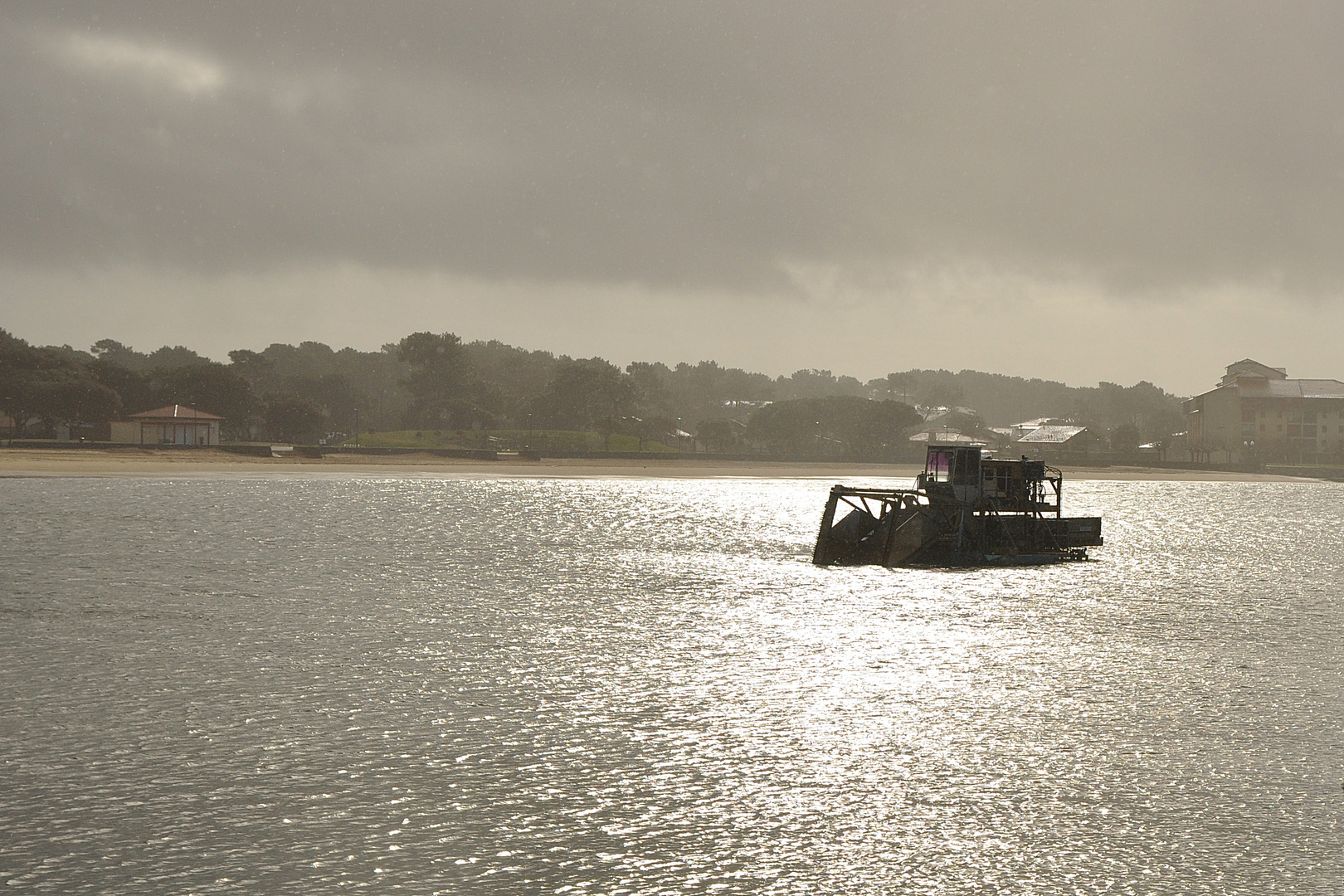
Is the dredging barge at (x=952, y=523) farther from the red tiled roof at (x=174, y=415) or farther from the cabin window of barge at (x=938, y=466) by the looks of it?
the red tiled roof at (x=174, y=415)

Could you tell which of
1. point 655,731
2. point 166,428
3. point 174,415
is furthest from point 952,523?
point 174,415

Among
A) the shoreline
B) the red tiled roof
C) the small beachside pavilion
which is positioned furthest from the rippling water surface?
the red tiled roof

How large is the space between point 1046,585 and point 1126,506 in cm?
7663

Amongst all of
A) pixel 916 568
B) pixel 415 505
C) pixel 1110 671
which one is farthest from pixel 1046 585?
pixel 415 505

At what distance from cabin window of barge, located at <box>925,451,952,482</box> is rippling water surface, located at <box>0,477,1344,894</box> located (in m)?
9.58

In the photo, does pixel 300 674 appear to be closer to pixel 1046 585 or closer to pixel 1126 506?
pixel 1046 585

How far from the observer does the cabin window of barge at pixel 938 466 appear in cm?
6084

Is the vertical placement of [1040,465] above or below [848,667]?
above

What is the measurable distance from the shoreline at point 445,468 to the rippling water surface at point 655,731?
285 feet

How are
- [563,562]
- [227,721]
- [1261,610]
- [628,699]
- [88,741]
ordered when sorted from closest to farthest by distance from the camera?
[88,741] → [227,721] → [628,699] → [1261,610] → [563,562]

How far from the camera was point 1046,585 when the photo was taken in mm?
51500

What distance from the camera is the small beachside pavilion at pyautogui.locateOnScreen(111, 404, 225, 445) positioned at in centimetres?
16475

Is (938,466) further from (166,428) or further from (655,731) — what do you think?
(166,428)

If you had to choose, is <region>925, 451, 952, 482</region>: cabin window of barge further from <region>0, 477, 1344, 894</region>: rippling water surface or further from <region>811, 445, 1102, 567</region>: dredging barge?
<region>0, 477, 1344, 894</region>: rippling water surface
